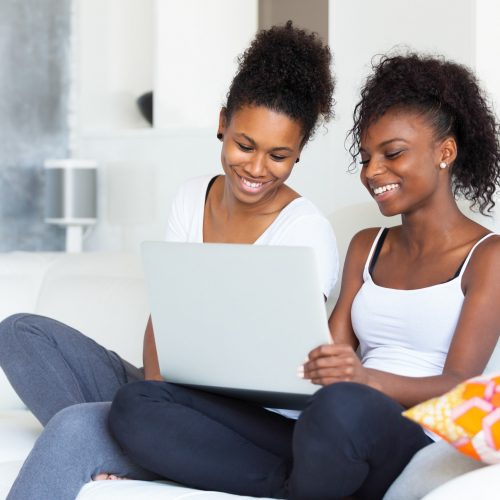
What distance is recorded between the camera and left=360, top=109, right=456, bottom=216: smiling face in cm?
203

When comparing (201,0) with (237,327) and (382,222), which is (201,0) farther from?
(237,327)

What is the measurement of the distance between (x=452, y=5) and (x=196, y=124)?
1745 millimetres

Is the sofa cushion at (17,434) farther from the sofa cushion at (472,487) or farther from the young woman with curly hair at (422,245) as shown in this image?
the sofa cushion at (472,487)

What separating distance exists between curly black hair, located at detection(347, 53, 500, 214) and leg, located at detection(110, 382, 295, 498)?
637 mm

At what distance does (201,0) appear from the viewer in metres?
4.84

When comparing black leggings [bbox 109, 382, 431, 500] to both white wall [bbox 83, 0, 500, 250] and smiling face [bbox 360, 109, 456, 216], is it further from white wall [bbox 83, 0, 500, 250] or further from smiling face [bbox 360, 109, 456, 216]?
white wall [bbox 83, 0, 500, 250]

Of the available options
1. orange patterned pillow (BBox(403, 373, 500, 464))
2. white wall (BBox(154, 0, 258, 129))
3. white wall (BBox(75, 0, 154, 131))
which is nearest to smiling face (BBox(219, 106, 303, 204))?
orange patterned pillow (BBox(403, 373, 500, 464))

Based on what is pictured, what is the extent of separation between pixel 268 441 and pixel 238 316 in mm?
312

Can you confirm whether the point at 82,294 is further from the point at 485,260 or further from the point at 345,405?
the point at 345,405

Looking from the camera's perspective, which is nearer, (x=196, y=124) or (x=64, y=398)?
(x=64, y=398)

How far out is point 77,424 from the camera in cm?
190

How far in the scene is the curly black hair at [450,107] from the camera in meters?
2.06

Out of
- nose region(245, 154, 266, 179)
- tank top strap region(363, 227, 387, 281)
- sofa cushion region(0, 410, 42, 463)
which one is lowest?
sofa cushion region(0, 410, 42, 463)

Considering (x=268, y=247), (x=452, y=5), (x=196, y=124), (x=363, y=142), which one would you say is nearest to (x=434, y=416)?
(x=268, y=247)
